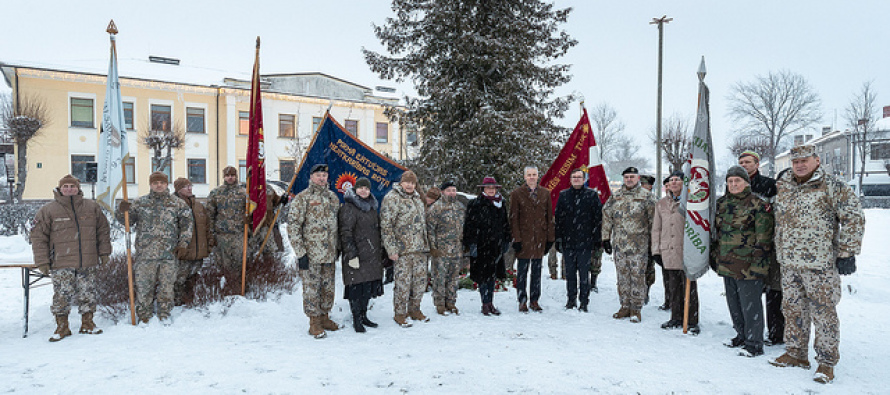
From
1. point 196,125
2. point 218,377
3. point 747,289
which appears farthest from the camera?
point 196,125

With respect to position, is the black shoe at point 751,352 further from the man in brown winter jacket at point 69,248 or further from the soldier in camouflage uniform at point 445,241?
the man in brown winter jacket at point 69,248

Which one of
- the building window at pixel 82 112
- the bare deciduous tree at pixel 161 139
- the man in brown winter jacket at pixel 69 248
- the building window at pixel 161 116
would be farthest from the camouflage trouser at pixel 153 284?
A: the building window at pixel 82 112

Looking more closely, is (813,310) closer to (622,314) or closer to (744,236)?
(744,236)

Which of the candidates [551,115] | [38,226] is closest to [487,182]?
[38,226]

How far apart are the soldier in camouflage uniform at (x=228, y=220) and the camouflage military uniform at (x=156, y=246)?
90 cm

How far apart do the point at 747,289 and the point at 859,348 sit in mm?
1501

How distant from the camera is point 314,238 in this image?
579 cm

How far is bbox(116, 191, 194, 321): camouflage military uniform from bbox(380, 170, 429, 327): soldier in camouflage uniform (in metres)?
2.66

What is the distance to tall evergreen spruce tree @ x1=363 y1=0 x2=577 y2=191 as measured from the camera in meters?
10.4

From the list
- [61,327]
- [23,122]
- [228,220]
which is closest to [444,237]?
[228,220]

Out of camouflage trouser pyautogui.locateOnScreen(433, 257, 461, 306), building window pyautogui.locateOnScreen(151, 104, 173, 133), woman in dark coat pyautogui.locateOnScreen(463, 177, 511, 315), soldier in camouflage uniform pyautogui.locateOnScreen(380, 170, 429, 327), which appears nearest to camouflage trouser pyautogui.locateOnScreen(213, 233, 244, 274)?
soldier in camouflage uniform pyautogui.locateOnScreen(380, 170, 429, 327)

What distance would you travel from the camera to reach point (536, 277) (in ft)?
23.1

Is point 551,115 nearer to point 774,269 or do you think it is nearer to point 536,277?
point 536,277

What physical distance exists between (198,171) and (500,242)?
31038 millimetres
